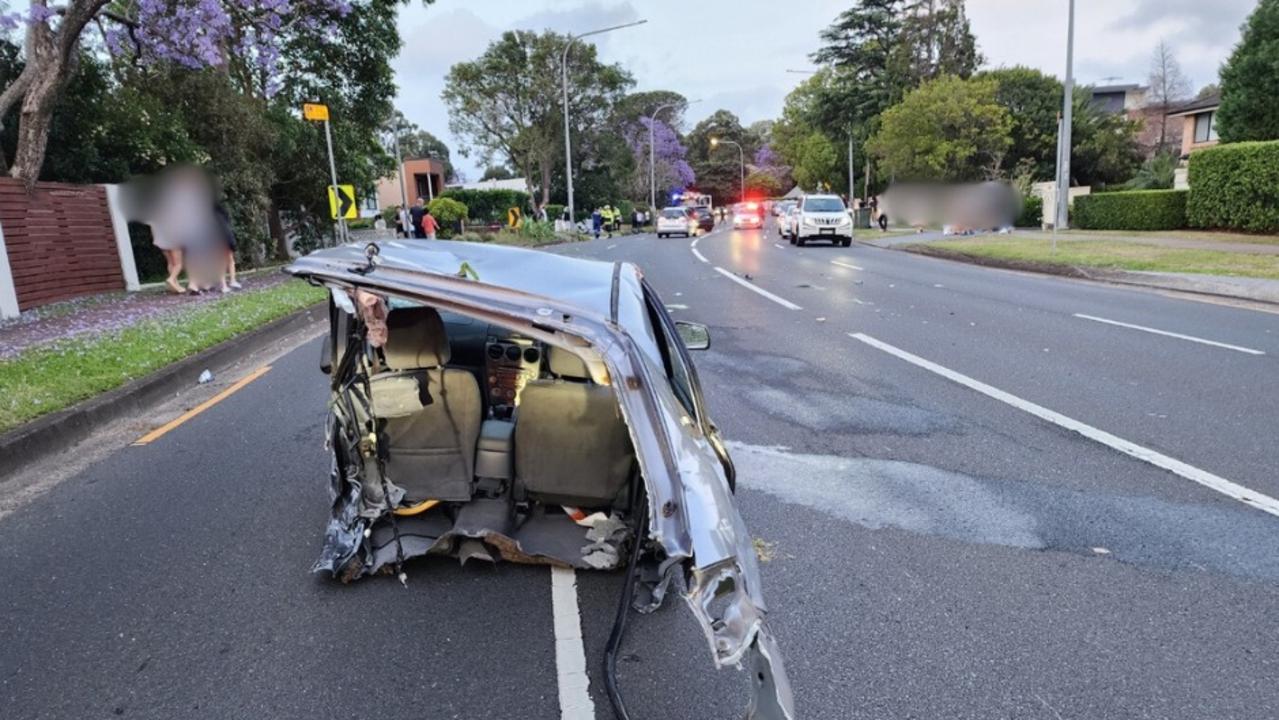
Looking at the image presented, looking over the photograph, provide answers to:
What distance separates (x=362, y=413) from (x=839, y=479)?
9.01 ft

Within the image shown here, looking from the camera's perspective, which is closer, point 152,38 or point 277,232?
point 152,38

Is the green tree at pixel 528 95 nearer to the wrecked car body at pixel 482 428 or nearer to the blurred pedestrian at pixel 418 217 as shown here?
the blurred pedestrian at pixel 418 217

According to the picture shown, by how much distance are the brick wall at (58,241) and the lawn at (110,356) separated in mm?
2670

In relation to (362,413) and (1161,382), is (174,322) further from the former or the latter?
(1161,382)

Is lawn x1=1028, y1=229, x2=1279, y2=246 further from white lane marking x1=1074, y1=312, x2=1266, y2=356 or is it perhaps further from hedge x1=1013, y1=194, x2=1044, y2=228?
white lane marking x1=1074, y1=312, x2=1266, y2=356

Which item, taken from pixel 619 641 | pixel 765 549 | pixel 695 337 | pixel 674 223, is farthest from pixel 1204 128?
pixel 619 641

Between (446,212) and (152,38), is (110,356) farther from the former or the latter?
(446,212)

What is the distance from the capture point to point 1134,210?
2561cm

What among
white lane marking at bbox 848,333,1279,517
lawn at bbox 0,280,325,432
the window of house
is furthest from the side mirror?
the window of house

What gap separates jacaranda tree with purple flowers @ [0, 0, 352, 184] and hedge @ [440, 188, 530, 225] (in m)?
26.2

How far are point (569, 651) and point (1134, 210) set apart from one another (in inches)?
1132

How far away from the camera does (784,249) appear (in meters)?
25.8

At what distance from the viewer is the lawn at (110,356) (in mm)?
6109

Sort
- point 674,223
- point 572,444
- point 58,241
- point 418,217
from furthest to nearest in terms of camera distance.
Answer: point 674,223 → point 418,217 → point 58,241 → point 572,444
